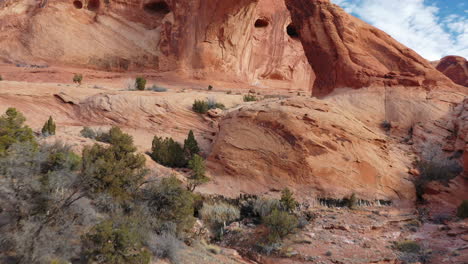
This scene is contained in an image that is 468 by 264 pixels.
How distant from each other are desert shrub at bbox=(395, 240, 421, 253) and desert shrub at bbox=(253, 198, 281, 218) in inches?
118

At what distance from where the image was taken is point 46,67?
82.8 ft

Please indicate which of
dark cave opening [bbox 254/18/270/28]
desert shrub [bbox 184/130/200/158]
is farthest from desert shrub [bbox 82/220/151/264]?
dark cave opening [bbox 254/18/270/28]

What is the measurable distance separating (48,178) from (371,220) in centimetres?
750

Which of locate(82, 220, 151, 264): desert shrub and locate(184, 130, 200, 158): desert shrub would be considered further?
locate(184, 130, 200, 158): desert shrub

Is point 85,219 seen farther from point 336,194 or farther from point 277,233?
point 336,194

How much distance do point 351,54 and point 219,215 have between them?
36.0 feet

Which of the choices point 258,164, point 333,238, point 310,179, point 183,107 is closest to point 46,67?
point 183,107

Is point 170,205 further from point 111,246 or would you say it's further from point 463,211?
point 463,211

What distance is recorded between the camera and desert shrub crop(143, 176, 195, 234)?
318 inches

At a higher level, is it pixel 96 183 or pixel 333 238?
pixel 96 183

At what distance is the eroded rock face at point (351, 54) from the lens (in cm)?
1568

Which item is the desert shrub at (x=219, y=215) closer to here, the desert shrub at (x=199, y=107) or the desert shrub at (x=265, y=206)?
the desert shrub at (x=265, y=206)

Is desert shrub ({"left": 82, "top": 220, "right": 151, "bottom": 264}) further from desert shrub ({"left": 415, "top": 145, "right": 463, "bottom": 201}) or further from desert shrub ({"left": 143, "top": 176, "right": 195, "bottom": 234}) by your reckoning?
desert shrub ({"left": 415, "top": 145, "right": 463, "bottom": 201})

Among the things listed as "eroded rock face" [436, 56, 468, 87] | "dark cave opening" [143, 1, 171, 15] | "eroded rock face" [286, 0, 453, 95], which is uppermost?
"dark cave opening" [143, 1, 171, 15]
